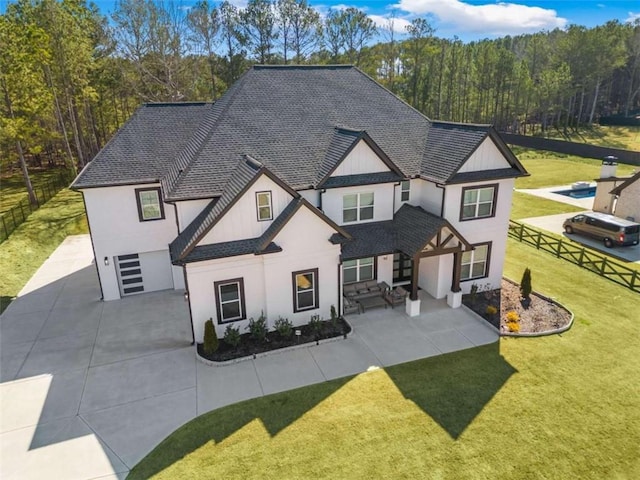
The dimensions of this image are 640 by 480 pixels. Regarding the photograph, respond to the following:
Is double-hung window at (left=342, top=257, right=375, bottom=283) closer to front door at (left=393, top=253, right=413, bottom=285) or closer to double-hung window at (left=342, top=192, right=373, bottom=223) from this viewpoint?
front door at (left=393, top=253, right=413, bottom=285)

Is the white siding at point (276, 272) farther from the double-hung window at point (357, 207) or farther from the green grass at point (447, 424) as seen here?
the green grass at point (447, 424)

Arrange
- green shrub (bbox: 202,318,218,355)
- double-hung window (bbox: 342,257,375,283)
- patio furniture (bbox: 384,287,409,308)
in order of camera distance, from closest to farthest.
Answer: green shrub (bbox: 202,318,218,355), patio furniture (bbox: 384,287,409,308), double-hung window (bbox: 342,257,375,283)

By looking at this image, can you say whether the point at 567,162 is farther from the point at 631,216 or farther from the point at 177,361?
the point at 177,361

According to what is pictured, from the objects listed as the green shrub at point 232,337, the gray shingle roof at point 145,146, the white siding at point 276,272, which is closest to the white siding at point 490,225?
the white siding at point 276,272

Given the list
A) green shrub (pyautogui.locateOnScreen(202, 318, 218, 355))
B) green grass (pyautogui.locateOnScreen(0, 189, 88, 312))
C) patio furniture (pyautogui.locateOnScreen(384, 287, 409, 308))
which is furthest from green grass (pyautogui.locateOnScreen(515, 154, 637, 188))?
green grass (pyautogui.locateOnScreen(0, 189, 88, 312))

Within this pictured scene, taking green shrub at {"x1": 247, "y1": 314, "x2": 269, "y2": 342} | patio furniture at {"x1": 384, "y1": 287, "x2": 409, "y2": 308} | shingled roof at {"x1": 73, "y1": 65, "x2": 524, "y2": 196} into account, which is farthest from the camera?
patio furniture at {"x1": 384, "y1": 287, "x2": 409, "y2": 308}

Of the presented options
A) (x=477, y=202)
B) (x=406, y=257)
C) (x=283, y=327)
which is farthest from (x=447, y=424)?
(x=477, y=202)
